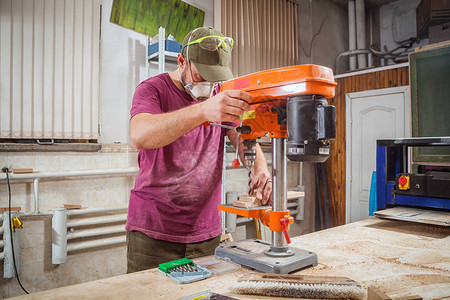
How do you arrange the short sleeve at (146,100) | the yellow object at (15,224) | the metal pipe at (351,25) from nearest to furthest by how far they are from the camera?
the short sleeve at (146,100) < the yellow object at (15,224) < the metal pipe at (351,25)

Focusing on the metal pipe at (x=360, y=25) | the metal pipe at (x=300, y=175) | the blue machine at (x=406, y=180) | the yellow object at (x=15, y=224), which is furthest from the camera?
the metal pipe at (x=360, y=25)

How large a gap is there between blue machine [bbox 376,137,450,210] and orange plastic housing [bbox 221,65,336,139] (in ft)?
3.25

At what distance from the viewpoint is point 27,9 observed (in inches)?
93.3

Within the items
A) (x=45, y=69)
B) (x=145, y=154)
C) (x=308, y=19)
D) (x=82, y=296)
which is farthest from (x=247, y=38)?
(x=82, y=296)

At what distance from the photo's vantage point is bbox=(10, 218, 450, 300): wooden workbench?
32.9 inches

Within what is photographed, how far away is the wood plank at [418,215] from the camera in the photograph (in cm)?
143

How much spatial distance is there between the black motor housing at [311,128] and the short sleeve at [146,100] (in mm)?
629

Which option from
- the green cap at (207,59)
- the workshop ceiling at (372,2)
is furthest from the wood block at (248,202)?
the workshop ceiling at (372,2)

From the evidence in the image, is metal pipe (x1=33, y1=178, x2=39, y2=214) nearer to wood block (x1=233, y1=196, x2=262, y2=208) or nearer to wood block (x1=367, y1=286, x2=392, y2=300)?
wood block (x1=233, y1=196, x2=262, y2=208)

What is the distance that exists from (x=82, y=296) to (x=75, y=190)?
187 cm

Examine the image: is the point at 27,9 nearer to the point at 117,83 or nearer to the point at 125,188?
the point at 117,83

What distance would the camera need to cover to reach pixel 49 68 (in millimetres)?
2469

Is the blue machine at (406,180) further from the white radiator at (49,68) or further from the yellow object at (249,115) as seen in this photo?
the white radiator at (49,68)

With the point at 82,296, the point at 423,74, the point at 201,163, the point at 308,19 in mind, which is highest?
the point at 308,19
